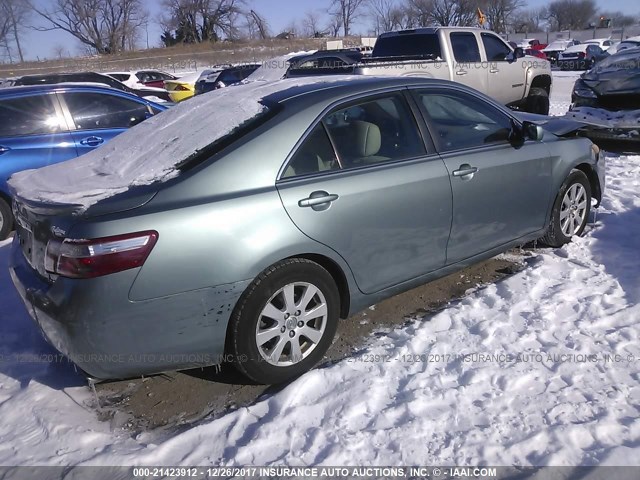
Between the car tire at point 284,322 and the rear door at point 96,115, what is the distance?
4.38 metres

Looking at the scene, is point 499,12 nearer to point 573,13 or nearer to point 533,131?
point 573,13

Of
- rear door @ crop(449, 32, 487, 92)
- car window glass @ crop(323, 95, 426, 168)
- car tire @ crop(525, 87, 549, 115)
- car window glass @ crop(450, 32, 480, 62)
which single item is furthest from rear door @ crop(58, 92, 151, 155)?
car tire @ crop(525, 87, 549, 115)

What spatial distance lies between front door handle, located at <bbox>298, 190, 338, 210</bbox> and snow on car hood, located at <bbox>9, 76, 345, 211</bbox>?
58 cm

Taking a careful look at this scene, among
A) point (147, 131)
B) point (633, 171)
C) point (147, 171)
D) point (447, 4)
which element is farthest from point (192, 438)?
point (447, 4)

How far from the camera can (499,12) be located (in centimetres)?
6856

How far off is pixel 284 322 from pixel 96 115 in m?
4.78

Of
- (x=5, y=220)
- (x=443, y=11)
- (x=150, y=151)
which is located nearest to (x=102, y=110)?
(x=5, y=220)

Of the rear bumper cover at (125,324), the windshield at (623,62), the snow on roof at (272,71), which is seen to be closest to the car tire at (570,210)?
the rear bumper cover at (125,324)

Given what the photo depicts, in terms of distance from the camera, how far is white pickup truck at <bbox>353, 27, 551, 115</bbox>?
9.29m

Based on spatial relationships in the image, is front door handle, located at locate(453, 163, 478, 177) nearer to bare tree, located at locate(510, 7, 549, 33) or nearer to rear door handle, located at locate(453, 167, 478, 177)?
rear door handle, located at locate(453, 167, 478, 177)

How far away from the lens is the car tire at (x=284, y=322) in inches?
115

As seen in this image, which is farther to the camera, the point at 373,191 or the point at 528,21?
the point at 528,21

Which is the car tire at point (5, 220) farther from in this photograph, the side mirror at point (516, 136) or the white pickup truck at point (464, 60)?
the white pickup truck at point (464, 60)

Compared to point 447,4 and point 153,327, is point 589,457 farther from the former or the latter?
point 447,4
